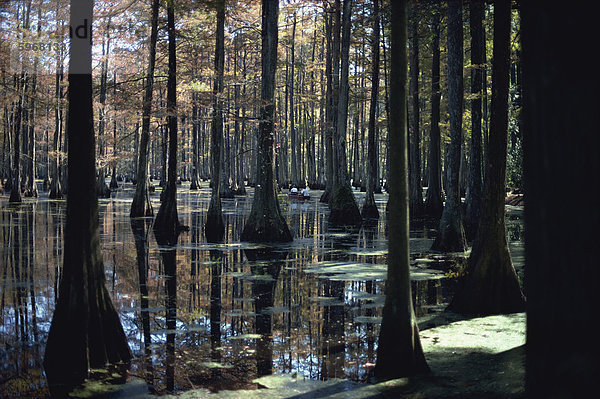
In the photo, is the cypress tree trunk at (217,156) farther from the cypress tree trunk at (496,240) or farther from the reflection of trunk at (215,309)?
the cypress tree trunk at (496,240)

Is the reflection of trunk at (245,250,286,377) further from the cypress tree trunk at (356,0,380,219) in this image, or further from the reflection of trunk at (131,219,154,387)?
the cypress tree trunk at (356,0,380,219)

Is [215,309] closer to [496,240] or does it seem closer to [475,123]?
[496,240]

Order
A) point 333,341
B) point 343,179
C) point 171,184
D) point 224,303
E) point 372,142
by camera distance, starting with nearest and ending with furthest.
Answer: point 333,341 < point 224,303 < point 171,184 < point 343,179 < point 372,142

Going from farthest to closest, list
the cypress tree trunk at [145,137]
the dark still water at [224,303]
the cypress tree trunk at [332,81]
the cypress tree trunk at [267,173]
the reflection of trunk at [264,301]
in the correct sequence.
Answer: the cypress tree trunk at [332,81], the cypress tree trunk at [145,137], the cypress tree trunk at [267,173], the reflection of trunk at [264,301], the dark still water at [224,303]

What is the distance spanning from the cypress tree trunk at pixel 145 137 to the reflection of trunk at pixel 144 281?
6.06 ft

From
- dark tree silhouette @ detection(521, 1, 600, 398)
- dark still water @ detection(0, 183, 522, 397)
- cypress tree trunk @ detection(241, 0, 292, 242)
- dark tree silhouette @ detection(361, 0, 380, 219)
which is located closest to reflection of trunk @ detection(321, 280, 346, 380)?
dark still water @ detection(0, 183, 522, 397)

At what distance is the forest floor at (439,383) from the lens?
16.7 ft

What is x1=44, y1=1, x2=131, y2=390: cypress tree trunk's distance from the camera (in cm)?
561

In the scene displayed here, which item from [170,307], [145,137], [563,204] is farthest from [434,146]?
[563,204]

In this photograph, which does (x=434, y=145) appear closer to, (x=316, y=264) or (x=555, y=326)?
(x=316, y=264)

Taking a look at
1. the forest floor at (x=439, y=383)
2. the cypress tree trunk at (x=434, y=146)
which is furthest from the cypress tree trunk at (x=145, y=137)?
the forest floor at (x=439, y=383)

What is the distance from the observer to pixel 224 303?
871 cm

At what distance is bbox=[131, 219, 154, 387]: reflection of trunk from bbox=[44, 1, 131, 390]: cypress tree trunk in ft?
1.30

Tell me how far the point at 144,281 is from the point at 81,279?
4565 mm
